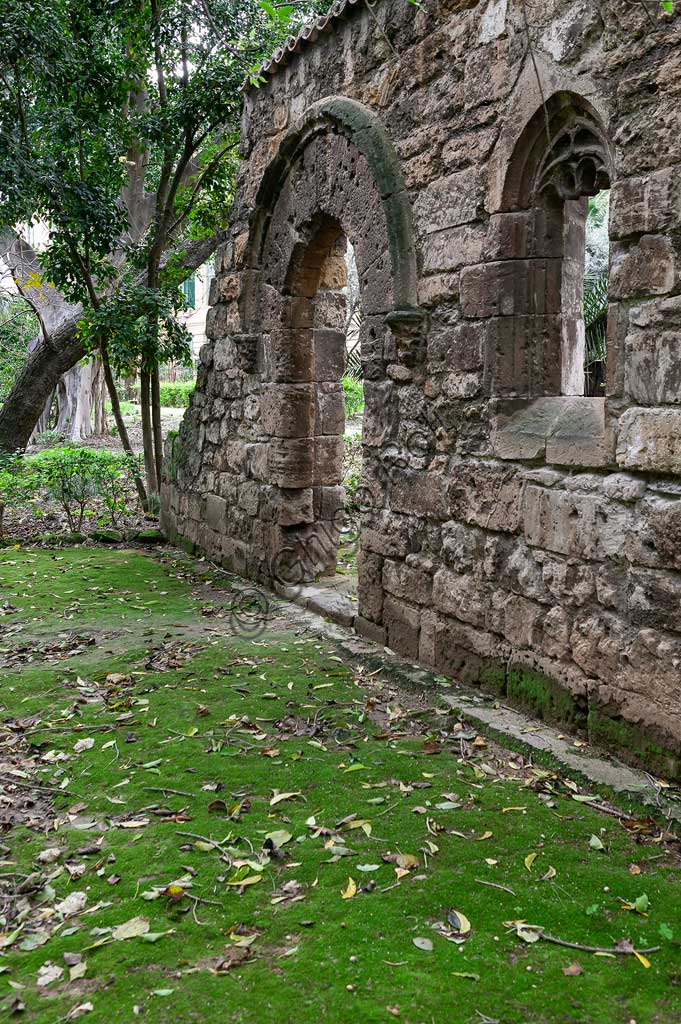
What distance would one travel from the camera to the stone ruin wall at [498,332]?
340 centimetres

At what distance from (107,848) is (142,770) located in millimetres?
646

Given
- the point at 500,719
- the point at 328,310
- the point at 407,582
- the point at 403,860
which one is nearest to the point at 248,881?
the point at 403,860

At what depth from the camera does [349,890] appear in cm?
283

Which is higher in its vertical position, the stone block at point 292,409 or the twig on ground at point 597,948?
the stone block at point 292,409

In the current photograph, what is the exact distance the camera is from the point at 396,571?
514 centimetres

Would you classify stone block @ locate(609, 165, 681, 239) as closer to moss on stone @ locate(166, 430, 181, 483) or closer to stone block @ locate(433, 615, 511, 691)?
stone block @ locate(433, 615, 511, 691)

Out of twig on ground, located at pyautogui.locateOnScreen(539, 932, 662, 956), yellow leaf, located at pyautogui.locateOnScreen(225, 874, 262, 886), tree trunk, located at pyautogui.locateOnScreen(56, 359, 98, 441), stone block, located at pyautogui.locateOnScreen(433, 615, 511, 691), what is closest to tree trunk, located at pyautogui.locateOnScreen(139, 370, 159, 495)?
stone block, located at pyautogui.locateOnScreen(433, 615, 511, 691)

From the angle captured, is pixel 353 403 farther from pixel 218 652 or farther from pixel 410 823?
pixel 410 823

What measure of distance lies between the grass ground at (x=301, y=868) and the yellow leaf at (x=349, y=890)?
1 centimetres

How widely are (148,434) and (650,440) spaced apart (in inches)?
286

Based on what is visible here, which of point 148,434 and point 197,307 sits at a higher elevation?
point 197,307

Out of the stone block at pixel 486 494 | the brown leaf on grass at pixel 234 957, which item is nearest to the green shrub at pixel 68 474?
the stone block at pixel 486 494

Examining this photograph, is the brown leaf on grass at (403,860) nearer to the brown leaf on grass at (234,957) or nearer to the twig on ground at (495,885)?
the twig on ground at (495,885)

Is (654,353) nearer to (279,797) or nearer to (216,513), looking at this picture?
(279,797)
